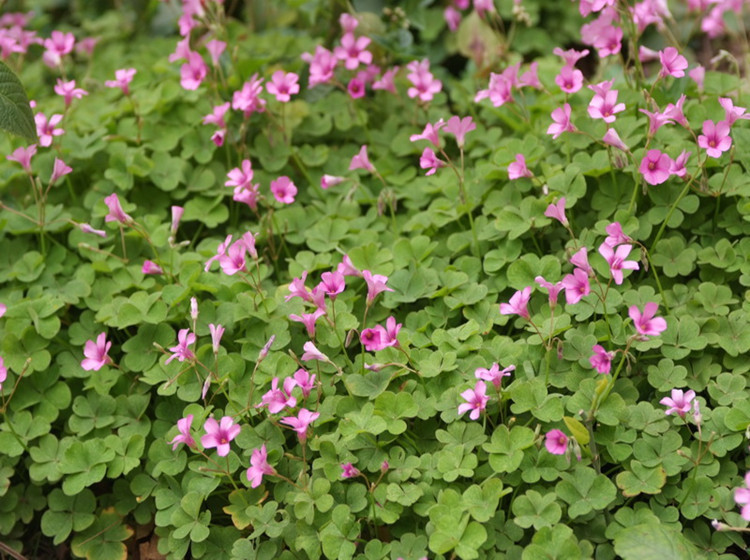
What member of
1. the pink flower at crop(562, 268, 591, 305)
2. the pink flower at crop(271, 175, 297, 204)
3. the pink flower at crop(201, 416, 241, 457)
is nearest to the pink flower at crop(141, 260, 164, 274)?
the pink flower at crop(271, 175, 297, 204)

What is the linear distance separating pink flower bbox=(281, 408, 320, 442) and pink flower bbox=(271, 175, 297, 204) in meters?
0.84

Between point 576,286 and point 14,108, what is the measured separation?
5.56 ft

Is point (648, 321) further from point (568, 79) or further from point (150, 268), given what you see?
point (150, 268)

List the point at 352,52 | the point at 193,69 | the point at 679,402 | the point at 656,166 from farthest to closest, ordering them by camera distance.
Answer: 1. the point at 352,52
2. the point at 193,69
3. the point at 656,166
4. the point at 679,402

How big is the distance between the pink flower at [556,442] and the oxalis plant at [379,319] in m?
0.01

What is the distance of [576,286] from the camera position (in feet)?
6.82

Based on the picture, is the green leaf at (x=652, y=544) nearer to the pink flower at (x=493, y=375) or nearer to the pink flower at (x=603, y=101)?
the pink flower at (x=493, y=375)

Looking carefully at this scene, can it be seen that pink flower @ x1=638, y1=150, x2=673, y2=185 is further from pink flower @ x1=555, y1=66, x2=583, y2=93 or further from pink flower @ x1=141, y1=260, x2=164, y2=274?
pink flower @ x1=141, y1=260, x2=164, y2=274

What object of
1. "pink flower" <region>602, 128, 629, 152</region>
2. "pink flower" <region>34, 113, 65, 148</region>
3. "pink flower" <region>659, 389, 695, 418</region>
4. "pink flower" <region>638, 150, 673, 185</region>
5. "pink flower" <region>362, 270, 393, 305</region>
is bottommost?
"pink flower" <region>34, 113, 65, 148</region>

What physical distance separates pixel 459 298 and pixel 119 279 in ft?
3.67

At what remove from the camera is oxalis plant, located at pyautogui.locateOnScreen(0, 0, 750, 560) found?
2.01m

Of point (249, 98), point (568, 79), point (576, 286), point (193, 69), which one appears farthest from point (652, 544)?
point (193, 69)

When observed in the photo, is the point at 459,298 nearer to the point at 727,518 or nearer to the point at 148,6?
the point at 727,518

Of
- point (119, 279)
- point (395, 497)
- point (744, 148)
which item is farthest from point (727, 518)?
point (119, 279)
